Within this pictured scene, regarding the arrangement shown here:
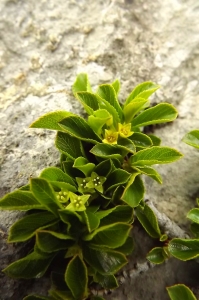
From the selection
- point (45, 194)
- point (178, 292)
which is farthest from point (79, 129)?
→ point (178, 292)

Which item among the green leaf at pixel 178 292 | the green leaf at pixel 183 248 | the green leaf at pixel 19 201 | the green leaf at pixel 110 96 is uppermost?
the green leaf at pixel 110 96

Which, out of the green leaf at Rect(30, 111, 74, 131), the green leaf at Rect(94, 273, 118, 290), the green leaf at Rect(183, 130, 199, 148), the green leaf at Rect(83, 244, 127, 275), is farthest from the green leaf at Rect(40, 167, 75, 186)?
the green leaf at Rect(183, 130, 199, 148)

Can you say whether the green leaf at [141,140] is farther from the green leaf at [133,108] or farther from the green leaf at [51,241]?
the green leaf at [51,241]

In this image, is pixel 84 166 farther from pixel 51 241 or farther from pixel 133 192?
pixel 51 241

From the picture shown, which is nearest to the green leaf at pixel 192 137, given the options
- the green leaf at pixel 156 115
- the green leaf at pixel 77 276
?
the green leaf at pixel 156 115

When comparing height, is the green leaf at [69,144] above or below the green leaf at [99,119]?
below

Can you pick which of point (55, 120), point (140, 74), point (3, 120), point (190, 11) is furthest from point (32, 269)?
point (190, 11)
